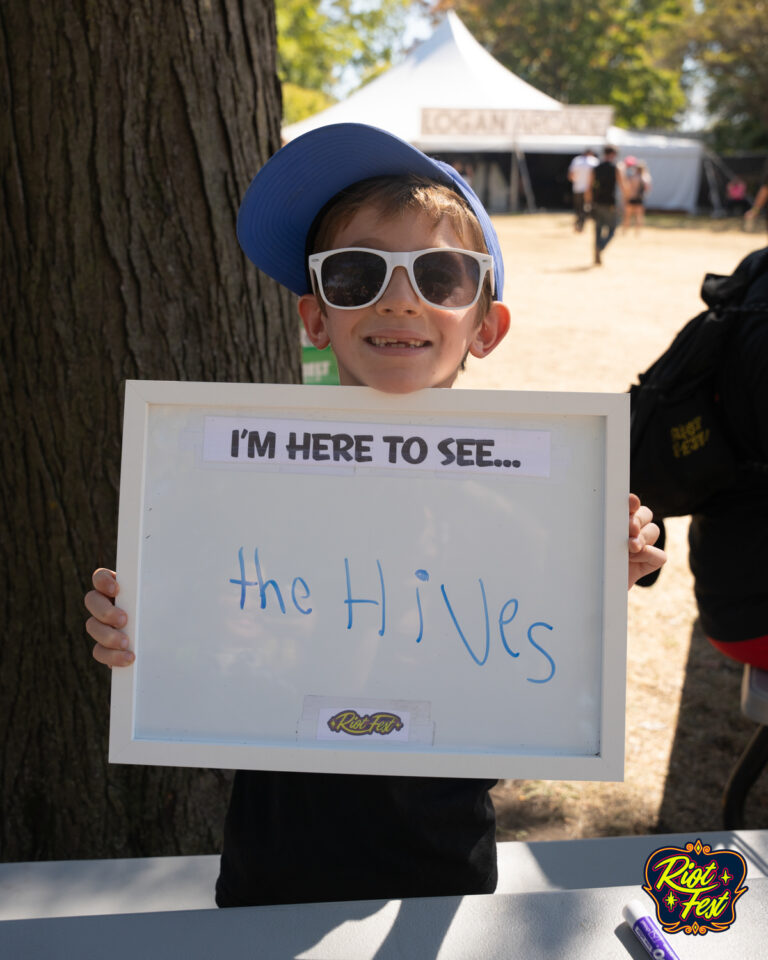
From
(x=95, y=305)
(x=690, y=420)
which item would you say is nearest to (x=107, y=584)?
(x=95, y=305)

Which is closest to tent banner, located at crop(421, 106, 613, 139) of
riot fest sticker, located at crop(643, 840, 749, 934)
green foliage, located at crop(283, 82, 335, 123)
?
green foliage, located at crop(283, 82, 335, 123)

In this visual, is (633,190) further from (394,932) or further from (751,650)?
(394,932)

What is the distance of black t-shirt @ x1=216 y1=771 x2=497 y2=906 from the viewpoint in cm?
163

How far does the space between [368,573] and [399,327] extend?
15.9 inches

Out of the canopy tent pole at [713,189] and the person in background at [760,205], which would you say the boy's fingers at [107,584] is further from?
the canopy tent pole at [713,189]

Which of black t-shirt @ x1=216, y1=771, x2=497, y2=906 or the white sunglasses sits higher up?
the white sunglasses

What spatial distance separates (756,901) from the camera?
135 centimetres

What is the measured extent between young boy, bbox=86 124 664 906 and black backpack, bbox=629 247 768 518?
877 millimetres

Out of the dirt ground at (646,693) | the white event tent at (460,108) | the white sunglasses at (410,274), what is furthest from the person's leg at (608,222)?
the white sunglasses at (410,274)

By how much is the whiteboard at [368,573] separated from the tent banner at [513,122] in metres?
22.8

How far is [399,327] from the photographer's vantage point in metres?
1.50

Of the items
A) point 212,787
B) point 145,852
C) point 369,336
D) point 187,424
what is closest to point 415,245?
point 369,336

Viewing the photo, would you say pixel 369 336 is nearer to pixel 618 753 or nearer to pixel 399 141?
pixel 399 141

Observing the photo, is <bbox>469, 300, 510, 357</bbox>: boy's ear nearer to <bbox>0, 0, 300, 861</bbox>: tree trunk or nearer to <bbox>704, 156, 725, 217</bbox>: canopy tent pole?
<bbox>0, 0, 300, 861</bbox>: tree trunk
